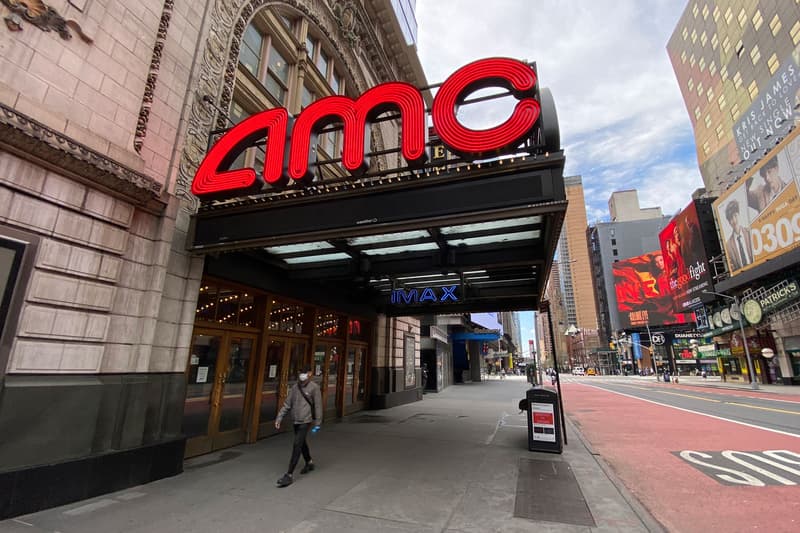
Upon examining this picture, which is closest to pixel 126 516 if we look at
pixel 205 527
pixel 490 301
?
pixel 205 527

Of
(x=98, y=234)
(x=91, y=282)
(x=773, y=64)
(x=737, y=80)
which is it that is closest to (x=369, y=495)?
(x=91, y=282)

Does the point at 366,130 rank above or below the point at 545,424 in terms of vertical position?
above

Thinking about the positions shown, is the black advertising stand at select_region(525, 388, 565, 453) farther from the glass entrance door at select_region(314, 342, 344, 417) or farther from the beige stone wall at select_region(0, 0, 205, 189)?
the beige stone wall at select_region(0, 0, 205, 189)

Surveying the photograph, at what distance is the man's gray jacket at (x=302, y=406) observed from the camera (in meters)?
6.30

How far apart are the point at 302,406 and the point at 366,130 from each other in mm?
4967

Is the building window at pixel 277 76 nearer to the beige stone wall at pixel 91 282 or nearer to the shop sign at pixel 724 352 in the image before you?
the beige stone wall at pixel 91 282

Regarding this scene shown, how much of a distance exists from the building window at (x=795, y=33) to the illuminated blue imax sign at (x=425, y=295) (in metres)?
57.7

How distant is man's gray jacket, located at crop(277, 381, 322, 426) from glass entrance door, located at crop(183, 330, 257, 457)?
2.47 meters

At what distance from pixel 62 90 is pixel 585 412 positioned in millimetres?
19916

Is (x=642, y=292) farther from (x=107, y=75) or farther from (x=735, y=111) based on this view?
(x=107, y=75)

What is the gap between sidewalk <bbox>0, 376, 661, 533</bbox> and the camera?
4.36m

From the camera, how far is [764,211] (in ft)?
117

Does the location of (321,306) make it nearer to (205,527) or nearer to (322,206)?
(322,206)

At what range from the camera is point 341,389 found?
13375 mm
